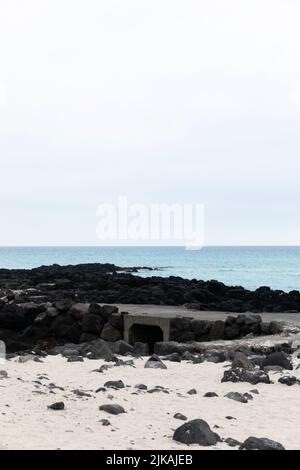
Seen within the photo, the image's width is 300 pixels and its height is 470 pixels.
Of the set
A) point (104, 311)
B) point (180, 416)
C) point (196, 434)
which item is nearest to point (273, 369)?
point (180, 416)

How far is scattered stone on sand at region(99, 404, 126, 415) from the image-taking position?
24.0 ft

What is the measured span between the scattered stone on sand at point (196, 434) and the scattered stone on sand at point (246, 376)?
11.0 ft

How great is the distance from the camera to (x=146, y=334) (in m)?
20.4

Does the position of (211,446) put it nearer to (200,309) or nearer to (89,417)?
(89,417)

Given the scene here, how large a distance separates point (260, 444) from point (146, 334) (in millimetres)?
14600

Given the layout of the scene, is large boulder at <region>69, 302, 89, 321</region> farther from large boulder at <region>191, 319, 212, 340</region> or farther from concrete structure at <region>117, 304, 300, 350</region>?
large boulder at <region>191, 319, 212, 340</region>

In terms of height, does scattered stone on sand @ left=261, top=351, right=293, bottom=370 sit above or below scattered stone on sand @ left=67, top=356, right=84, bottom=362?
above

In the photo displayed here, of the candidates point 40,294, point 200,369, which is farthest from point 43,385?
point 40,294

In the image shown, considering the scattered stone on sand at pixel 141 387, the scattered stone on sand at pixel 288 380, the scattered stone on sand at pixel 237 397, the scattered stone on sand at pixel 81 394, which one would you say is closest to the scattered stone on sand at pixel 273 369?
the scattered stone on sand at pixel 288 380

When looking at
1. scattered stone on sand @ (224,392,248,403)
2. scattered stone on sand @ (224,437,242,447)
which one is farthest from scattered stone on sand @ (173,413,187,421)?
scattered stone on sand @ (224,392,248,403)

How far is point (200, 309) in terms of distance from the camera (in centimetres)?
2261

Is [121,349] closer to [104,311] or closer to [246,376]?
[246,376]

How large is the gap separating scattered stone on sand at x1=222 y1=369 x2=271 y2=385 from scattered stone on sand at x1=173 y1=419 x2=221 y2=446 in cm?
334
